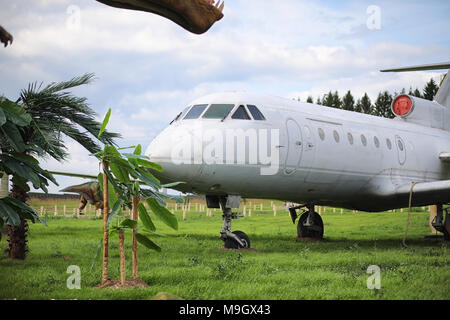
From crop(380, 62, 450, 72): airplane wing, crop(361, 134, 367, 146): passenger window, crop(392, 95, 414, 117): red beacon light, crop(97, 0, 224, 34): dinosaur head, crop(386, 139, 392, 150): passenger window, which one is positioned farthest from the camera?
crop(380, 62, 450, 72): airplane wing

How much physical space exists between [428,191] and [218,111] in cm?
607

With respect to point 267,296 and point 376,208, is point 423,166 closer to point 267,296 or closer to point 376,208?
point 376,208

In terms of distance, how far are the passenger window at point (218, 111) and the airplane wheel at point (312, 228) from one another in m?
5.68

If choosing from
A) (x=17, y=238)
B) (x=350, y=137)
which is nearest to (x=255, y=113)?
(x=350, y=137)

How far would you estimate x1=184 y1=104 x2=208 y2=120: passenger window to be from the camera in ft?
36.6

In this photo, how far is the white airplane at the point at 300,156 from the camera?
10.3 m

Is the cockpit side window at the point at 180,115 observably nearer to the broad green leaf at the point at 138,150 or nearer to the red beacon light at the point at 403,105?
the broad green leaf at the point at 138,150

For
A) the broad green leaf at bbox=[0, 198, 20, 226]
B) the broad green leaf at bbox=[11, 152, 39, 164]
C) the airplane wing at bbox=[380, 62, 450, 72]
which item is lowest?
the broad green leaf at bbox=[0, 198, 20, 226]

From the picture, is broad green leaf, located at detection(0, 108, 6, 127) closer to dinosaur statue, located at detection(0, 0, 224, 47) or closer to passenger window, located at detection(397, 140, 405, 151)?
dinosaur statue, located at detection(0, 0, 224, 47)

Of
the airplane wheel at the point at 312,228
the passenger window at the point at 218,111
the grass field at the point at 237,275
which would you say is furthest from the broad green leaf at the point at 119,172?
the airplane wheel at the point at 312,228

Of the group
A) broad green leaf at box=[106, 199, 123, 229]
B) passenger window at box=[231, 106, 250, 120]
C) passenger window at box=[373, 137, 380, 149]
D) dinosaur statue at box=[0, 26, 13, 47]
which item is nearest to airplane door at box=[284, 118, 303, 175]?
passenger window at box=[231, 106, 250, 120]

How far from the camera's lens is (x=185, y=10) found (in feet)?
15.4

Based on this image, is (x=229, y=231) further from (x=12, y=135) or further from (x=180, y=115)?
(x=12, y=135)

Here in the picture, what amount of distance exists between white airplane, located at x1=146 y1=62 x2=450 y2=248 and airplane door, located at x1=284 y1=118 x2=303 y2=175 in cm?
2
